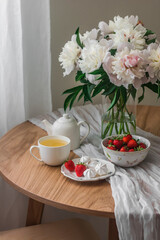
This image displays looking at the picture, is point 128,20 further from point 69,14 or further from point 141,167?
point 69,14

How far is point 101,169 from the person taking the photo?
113 cm

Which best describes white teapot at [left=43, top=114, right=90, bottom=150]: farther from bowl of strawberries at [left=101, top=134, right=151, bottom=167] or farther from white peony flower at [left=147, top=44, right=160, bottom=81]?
white peony flower at [left=147, top=44, right=160, bottom=81]

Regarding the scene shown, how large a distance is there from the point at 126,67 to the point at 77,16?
951mm

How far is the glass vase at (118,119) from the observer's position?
135 cm

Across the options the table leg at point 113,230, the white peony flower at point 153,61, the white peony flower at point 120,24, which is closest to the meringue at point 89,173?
the table leg at point 113,230

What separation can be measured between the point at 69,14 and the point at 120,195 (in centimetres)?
122

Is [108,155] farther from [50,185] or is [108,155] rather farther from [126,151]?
[50,185]

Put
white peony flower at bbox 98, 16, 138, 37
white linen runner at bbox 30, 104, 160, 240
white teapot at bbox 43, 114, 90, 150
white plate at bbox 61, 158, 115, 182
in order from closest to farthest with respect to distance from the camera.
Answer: white linen runner at bbox 30, 104, 160, 240 < white plate at bbox 61, 158, 115, 182 < white peony flower at bbox 98, 16, 138, 37 < white teapot at bbox 43, 114, 90, 150

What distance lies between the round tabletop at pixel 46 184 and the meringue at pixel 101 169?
28 millimetres

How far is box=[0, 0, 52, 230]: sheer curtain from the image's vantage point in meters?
1.57

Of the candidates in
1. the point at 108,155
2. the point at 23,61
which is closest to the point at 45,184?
the point at 108,155

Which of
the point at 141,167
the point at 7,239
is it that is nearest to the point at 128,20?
the point at 141,167

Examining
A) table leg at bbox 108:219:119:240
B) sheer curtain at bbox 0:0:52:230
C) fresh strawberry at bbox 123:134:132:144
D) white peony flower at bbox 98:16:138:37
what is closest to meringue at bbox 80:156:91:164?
fresh strawberry at bbox 123:134:132:144

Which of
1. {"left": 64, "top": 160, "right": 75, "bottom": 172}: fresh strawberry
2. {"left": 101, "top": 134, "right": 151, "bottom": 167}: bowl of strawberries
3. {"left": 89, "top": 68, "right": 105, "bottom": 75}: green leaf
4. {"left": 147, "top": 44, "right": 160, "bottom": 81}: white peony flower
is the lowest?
{"left": 64, "top": 160, "right": 75, "bottom": 172}: fresh strawberry
